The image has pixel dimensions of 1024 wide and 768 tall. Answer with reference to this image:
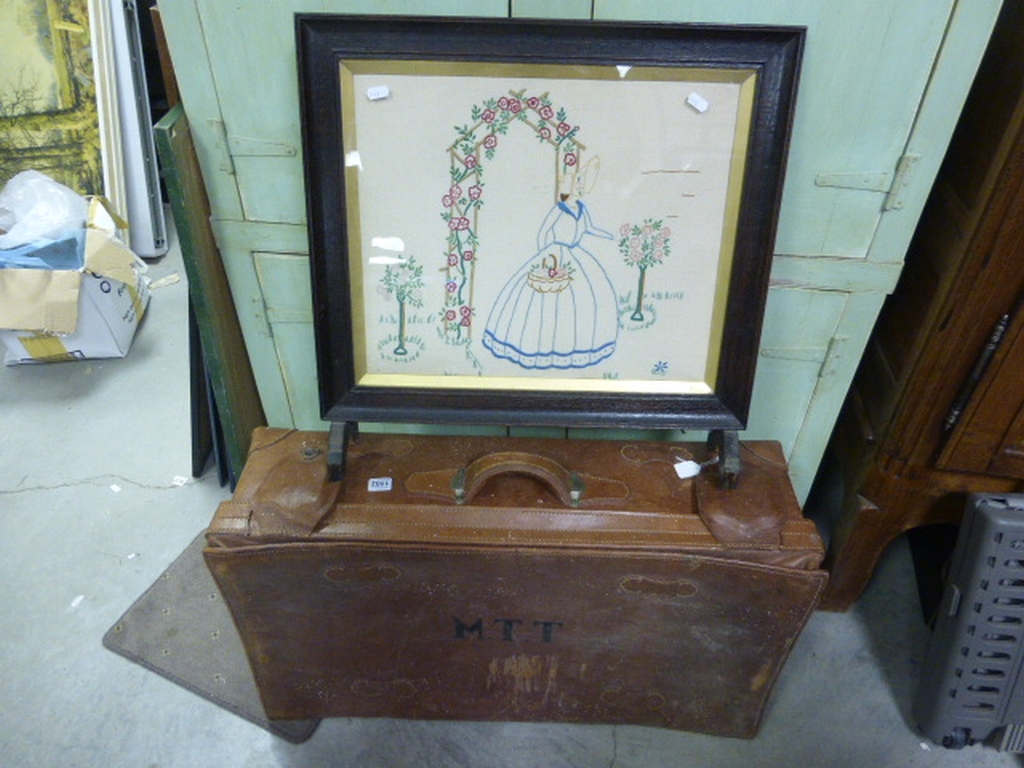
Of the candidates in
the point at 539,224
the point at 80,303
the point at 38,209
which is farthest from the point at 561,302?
the point at 38,209

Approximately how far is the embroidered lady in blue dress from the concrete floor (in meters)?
0.74

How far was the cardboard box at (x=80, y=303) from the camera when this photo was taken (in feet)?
7.20

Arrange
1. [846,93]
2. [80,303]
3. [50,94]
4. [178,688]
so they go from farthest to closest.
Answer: [50,94], [80,303], [178,688], [846,93]

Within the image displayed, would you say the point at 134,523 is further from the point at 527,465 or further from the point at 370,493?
the point at 527,465

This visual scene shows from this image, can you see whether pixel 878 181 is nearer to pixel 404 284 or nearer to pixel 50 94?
pixel 404 284

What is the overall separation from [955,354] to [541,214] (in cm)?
71

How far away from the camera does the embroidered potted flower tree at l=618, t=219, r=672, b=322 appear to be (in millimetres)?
1187

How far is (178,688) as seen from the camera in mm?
1522

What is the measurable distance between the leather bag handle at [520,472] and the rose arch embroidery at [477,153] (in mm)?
281

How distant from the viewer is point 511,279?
122 cm

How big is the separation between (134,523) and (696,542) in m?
1.38

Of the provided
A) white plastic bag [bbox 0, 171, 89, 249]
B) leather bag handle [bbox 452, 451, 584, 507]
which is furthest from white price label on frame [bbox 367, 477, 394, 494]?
white plastic bag [bbox 0, 171, 89, 249]

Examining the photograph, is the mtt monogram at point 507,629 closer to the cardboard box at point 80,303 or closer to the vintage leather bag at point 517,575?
the vintage leather bag at point 517,575

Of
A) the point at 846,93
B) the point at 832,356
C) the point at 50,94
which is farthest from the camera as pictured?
the point at 50,94
